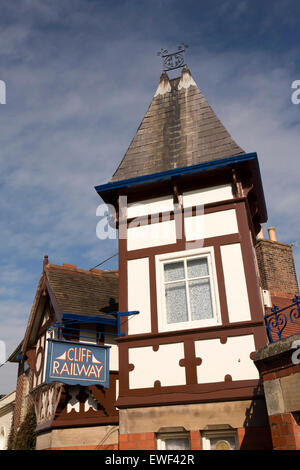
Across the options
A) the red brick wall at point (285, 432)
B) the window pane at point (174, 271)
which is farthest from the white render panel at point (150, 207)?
the red brick wall at point (285, 432)

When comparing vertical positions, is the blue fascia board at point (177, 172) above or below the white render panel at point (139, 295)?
above

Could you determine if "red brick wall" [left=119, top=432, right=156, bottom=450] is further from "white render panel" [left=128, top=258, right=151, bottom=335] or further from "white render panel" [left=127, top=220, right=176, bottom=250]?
"white render panel" [left=127, top=220, right=176, bottom=250]

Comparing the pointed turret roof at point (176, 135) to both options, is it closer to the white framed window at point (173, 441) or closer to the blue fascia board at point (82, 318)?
the blue fascia board at point (82, 318)

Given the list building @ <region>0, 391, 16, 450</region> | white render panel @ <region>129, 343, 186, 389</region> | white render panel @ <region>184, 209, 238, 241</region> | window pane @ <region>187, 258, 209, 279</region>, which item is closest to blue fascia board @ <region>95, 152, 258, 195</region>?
white render panel @ <region>184, 209, 238, 241</region>

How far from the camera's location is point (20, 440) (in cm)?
1345

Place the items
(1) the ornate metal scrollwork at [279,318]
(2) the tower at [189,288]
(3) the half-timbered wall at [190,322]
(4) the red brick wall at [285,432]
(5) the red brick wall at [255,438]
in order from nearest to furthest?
(4) the red brick wall at [285,432] → (1) the ornate metal scrollwork at [279,318] → (5) the red brick wall at [255,438] → (2) the tower at [189,288] → (3) the half-timbered wall at [190,322]

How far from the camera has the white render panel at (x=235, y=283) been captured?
895 cm

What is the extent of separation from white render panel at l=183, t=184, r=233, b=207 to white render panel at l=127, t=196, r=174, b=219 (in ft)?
1.32

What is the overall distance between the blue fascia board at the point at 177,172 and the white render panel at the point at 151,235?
1093mm

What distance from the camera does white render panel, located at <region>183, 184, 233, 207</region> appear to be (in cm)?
1026

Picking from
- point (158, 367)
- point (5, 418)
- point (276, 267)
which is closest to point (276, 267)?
point (276, 267)

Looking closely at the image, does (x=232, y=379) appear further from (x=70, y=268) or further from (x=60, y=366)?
(x=70, y=268)

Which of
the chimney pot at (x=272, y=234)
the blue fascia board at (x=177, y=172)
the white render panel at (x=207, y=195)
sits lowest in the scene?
the white render panel at (x=207, y=195)

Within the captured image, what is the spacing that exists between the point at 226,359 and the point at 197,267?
83.2 inches
